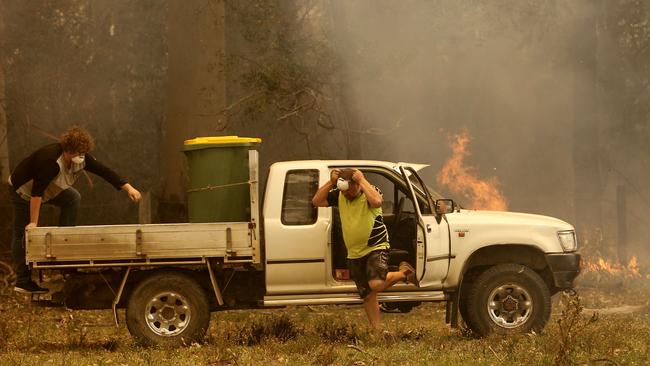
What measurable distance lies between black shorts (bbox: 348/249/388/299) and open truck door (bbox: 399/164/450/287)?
1.32 ft

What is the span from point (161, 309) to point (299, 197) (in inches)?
67.4

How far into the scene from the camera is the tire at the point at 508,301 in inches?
424

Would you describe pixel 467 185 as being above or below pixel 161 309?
above

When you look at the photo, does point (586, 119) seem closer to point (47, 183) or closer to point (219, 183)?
point (219, 183)

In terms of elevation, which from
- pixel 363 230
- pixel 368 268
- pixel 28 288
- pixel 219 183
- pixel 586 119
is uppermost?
pixel 586 119

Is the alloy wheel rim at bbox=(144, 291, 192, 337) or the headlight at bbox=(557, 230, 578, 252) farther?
the headlight at bbox=(557, 230, 578, 252)

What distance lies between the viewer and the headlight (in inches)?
431

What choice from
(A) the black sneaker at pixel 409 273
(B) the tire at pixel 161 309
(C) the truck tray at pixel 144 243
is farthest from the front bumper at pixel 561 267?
(B) the tire at pixel 161 309

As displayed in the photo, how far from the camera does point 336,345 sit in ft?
34.1

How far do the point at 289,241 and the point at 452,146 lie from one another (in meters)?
13.0

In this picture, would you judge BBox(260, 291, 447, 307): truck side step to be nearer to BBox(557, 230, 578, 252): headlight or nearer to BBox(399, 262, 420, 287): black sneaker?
BBox(399, 262, 420, 287): black sneaker

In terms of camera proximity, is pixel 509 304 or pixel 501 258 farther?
pixel 501 258

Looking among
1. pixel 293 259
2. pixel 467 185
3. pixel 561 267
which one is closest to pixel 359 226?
pixel 293 259

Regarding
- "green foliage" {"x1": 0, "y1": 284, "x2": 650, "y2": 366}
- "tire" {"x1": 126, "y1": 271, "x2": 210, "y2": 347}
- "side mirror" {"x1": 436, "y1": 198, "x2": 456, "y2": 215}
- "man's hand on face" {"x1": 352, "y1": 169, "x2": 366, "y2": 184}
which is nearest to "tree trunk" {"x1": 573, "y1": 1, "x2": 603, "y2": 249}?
"green foliage" {"x1": 0, "y1": 284, "x2": 650, "y2": 366}
